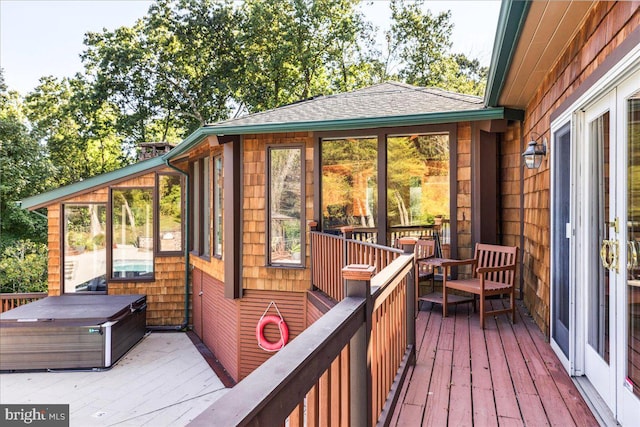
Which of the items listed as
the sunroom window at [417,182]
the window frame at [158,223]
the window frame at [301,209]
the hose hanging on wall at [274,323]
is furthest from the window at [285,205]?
the window frame at [158,223]

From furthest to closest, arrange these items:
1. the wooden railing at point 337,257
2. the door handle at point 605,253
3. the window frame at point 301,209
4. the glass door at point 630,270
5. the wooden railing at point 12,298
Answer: the wooden railing at point 12,298, the window frame at point 301,209, the wooden railing at point 337,257, the door handle at point 605,253, the glass door at point 630,270

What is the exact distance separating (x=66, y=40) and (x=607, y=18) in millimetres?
26098

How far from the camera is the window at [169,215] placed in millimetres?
9500

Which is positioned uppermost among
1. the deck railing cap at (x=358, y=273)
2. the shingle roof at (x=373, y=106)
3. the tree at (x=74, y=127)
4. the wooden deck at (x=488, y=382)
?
the tree at (x=74, y=127)

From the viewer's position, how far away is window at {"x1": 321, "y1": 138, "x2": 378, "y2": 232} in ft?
20.9

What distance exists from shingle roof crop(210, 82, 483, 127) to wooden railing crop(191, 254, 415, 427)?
3236mm

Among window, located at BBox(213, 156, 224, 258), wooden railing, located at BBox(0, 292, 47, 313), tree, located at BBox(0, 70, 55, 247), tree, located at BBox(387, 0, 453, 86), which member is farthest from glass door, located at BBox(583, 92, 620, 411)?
tree, located at BBox(387, 0, 453, 86)

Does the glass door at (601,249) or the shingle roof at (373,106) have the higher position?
the shingle roof at (373,106)

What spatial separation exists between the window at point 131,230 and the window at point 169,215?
230 mm

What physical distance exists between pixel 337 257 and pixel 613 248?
3322 millimetres

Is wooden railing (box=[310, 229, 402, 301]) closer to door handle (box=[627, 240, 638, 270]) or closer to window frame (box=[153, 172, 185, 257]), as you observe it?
door handle (box=[627, 240, 638, 270])

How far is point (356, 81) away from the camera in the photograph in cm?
2003

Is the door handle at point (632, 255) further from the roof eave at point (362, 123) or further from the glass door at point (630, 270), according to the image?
the roof eave at point (362, 123)

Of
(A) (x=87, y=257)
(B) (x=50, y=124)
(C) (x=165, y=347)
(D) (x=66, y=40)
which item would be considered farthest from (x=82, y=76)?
(C) (x=165, y=347)
